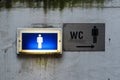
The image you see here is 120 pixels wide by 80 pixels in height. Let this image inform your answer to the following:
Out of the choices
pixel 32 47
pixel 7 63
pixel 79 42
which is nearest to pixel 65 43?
pixel 79 42

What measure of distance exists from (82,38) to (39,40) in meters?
0.90

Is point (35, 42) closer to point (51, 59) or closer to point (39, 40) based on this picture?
point (39, 40)

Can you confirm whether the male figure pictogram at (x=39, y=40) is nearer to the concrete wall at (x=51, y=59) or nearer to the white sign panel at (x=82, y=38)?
the concrete wall at (x=51, y=59)

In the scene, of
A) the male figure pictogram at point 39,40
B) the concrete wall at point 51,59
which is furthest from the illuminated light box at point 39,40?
the concrete wall at point 51,59

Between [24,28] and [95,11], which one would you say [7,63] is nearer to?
[24,28]

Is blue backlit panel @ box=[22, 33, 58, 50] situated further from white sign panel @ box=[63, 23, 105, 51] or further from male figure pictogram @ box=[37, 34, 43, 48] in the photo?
white sign panel @ box=[63, 23, 105, 51]

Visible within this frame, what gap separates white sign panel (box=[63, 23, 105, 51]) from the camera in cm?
634

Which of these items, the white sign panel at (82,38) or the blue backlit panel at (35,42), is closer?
the blue backlit panel at (35,42)

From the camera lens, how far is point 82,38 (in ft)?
20.8

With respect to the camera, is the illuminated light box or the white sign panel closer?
the illuminated light box

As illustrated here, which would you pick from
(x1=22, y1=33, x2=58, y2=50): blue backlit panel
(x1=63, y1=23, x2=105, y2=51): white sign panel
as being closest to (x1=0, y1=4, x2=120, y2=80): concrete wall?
(x1=63, y1=23, x2=105, y2=51): white sign panel

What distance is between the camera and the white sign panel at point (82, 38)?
6.34 metres

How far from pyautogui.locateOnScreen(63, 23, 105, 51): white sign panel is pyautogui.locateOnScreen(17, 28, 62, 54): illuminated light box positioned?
19cm

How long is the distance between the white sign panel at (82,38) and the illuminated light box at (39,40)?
190 mm
